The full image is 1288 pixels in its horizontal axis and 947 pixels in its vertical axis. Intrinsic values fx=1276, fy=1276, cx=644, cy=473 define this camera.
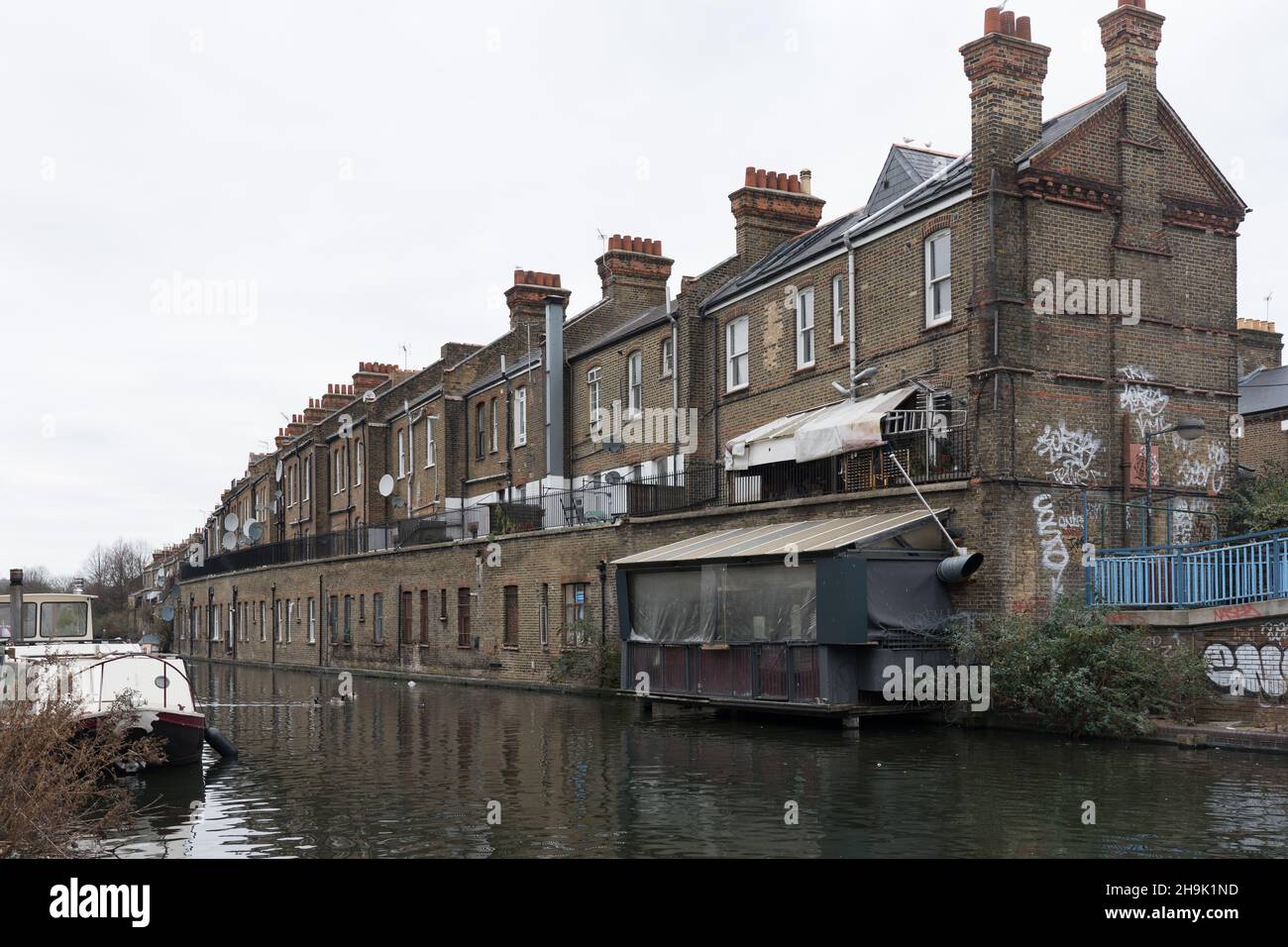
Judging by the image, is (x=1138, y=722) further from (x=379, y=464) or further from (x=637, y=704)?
(x=379, y=464)

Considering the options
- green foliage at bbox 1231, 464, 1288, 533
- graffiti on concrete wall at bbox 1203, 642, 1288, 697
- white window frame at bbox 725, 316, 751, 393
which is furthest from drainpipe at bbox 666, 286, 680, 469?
graffiti on concrete wall at bbox 1203, 642, 1288, 697

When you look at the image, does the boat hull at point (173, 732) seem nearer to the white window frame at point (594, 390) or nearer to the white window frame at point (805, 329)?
the white window frame at point (805, 329)

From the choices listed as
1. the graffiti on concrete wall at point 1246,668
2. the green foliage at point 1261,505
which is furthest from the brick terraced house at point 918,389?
the graffiti on concrete wall at point 1246,668

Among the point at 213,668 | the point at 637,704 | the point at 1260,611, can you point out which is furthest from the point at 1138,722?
the point at 213,668

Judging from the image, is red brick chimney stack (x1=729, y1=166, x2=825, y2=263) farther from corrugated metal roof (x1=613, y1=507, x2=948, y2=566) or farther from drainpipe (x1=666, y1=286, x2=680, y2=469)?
corrugated metal roof (x1=613, y1=507, x2=948, y2=566)

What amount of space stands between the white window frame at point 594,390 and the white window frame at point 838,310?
1072cm

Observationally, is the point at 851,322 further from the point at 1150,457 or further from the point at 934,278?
the point at 1150,457

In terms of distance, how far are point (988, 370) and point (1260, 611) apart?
587 centimetres

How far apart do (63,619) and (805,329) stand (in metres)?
15.8

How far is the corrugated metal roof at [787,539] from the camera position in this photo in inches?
821

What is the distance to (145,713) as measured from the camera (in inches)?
645

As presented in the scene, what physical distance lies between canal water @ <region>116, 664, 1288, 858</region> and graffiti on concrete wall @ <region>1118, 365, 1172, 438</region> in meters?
7.23

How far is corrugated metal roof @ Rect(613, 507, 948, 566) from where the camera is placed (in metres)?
20.9
